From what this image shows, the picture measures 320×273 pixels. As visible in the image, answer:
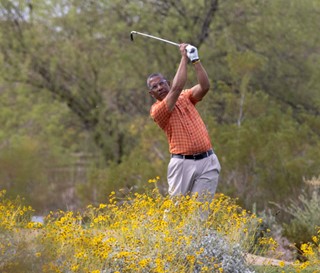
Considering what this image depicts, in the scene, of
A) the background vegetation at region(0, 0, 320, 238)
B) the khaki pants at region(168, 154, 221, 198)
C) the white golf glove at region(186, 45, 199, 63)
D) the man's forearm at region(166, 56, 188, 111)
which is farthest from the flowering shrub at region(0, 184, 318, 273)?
the background vegetation at region(0, 0, 320, 238)

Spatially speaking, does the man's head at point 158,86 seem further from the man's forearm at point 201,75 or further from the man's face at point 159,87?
the man's forearm at point 201,75

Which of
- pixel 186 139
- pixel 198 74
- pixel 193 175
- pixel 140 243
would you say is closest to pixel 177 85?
pixel 198 74

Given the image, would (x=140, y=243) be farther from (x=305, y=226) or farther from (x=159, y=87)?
(x=305, y=226)

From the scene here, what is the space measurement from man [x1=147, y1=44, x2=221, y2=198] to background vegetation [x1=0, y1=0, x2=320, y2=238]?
27.5 ft

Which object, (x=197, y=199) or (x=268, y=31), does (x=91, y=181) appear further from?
(x=197, y=199)

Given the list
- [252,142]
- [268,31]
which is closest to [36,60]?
[268,31]

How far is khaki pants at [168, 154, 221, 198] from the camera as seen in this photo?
777cm

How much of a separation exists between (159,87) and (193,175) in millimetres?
825

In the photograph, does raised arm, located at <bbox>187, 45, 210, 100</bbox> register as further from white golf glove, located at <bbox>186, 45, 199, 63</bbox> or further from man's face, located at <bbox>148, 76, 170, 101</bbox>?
man's face, located at <bbox>148, 76, 170, 101</bbox>

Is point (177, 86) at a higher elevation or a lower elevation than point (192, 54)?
lower

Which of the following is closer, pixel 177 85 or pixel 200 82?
pixel 177 85

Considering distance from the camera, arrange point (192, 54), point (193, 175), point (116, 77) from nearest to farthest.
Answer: point (192, 54), point (193, 175), point (116, 77)

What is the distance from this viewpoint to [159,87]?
779cm

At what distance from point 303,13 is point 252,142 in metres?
8.82
